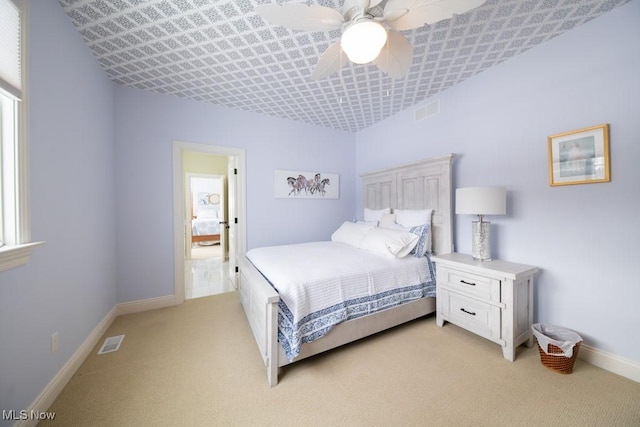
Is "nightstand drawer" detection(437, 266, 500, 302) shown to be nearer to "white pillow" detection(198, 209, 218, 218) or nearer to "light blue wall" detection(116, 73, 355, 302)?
"light blue wall" detection(116, 73, 355, 302)

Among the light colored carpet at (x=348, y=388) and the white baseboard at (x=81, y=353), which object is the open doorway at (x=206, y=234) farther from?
the light colored carpet at (x=348, y=388)

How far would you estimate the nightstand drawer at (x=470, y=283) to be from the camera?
187 cm

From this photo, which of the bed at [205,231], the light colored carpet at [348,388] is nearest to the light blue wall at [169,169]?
the light colored carpet at [348,388]

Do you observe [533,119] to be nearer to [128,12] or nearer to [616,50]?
[616,50]

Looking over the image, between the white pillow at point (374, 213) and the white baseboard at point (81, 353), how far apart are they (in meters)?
2.95

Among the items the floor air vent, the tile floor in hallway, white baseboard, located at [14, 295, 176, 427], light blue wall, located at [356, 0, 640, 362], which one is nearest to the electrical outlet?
white baseboard, located at [14, 295, 176, 427]

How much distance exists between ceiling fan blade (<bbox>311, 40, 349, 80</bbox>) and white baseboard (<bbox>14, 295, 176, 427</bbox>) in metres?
2.62

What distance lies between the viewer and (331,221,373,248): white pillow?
2893 millimetres

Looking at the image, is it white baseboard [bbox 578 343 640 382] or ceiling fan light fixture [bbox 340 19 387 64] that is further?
white baseboard [bbox 578 343 640 382]

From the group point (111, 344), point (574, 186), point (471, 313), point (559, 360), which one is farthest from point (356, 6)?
point (111, 344)

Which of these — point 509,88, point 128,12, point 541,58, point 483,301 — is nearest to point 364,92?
point 509,88

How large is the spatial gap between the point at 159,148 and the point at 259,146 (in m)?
1.26

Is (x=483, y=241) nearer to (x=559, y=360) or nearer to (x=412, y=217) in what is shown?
(x=412, y=217)

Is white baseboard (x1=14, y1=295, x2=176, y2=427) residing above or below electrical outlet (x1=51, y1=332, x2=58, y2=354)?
below
